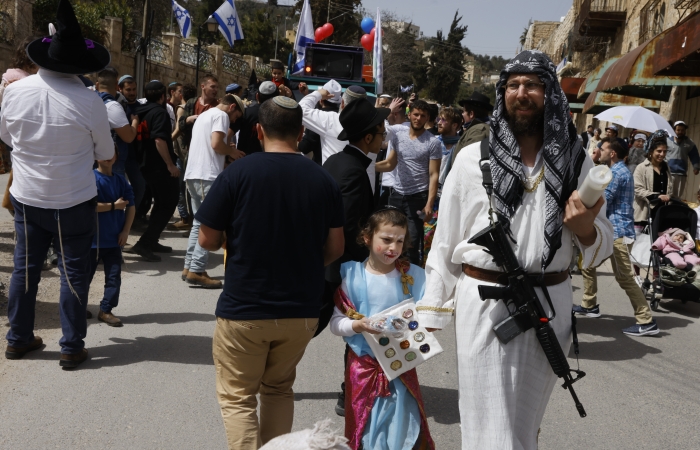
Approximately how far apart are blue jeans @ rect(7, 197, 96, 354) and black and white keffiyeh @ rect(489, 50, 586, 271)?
124 inches

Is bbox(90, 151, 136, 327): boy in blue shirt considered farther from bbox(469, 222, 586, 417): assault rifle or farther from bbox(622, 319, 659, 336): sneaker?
bbox(622, 319, 659, 336): sneaker

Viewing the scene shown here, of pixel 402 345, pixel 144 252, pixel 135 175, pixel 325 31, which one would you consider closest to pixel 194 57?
pixel 325 31

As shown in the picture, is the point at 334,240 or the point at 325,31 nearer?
the point at 334,240

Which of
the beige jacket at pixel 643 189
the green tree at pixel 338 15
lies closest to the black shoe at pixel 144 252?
the beige jacket at pixel 643 189

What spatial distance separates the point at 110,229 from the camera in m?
Answer: 5.89

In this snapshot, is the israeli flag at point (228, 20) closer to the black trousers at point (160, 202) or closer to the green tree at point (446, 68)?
the black trousers at point (160, 202)

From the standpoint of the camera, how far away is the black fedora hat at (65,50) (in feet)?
15.0

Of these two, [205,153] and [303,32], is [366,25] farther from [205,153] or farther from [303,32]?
[205,153]

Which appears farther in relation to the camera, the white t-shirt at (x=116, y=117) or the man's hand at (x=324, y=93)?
the man's hand at (x=324, y=93)

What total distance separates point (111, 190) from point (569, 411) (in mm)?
4038

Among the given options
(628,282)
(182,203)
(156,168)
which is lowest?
(182,203)

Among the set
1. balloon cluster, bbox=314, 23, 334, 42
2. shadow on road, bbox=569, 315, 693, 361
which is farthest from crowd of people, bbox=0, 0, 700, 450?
balloon cluster, bbox=314, 23, 334, 42

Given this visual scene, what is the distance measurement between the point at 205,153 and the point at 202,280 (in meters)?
1.40

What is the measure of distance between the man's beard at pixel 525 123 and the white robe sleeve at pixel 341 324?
4.51 ft
